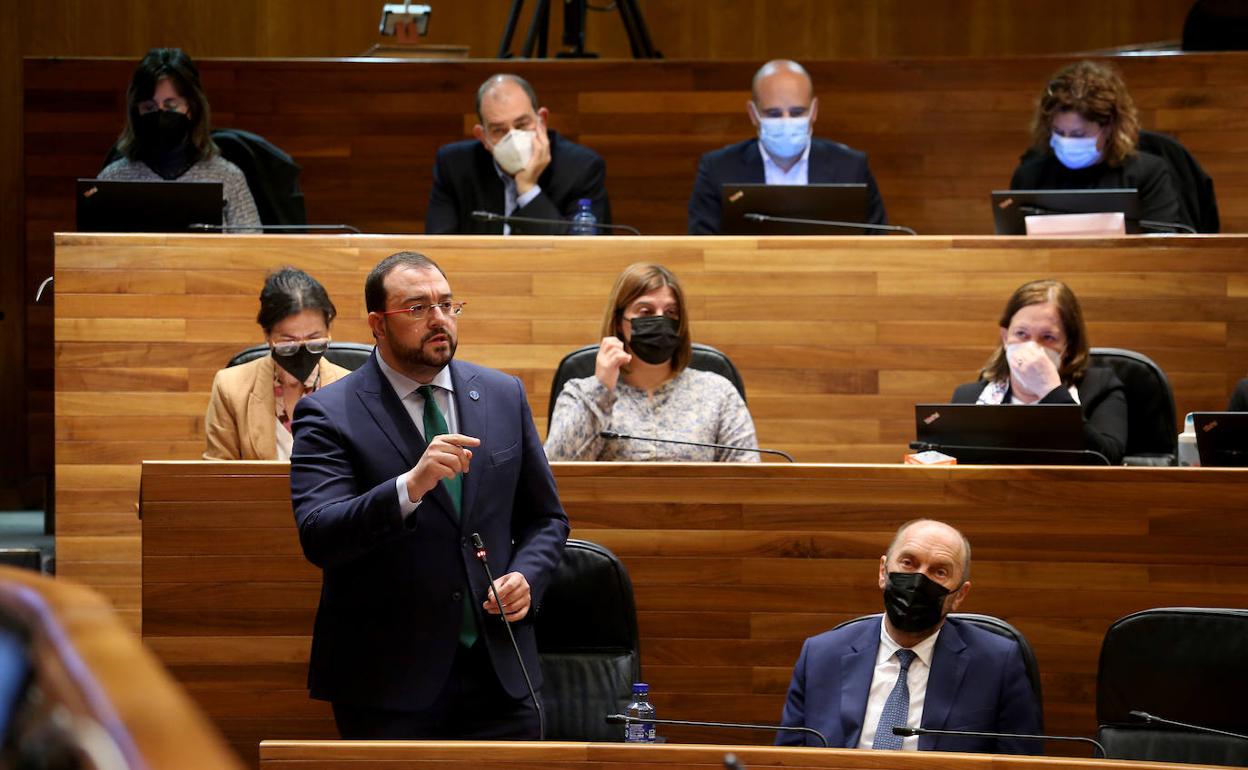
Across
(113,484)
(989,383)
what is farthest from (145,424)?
(989,383)

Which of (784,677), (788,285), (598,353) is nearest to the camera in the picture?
(784,677)

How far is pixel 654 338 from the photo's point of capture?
2967 mm

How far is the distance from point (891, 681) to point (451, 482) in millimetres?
707

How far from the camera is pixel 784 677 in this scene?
8.77 feet

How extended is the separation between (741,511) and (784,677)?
0.28 metres

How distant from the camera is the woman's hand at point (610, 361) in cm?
289

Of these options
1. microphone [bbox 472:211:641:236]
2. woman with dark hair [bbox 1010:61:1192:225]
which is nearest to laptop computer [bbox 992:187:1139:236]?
woman with dark hair [bbox 1010:61:1192:225]

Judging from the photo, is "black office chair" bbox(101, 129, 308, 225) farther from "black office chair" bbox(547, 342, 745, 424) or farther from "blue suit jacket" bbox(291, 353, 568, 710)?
"blue suit jacket" bbox(291, 353, 568, 710)

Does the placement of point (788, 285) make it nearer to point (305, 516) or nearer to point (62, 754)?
point (305, 516)

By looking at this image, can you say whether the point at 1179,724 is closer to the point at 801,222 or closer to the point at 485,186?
the point at 801,222

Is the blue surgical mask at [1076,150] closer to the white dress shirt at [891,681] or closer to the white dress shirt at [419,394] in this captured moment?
the white dress shirt at [891,681]

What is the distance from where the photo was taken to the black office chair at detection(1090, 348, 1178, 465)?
313cm

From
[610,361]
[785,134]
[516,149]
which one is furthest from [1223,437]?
[516,149]

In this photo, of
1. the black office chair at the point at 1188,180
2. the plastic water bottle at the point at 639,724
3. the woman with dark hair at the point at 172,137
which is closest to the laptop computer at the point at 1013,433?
the plastic water bottle at the point at 639,724
